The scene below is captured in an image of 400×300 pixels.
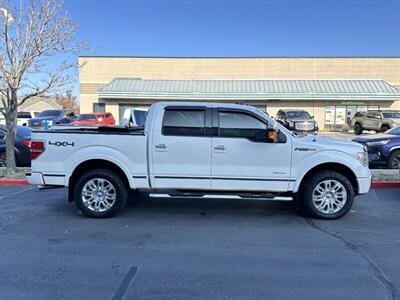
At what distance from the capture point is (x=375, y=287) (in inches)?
145

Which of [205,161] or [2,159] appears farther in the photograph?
[2,159]

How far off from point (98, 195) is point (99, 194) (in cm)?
2

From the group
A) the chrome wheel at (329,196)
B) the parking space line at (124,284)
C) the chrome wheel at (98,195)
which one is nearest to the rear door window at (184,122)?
the chrome wheel at (98,195)

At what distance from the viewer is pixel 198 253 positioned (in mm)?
4590

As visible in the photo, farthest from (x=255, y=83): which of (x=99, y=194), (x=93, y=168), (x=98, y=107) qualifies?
(x=99, y=194)

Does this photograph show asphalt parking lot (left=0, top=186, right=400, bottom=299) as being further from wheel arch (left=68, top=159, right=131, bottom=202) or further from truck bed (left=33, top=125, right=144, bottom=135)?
truck bed (left=33, top=125, right=144, bottom=135)

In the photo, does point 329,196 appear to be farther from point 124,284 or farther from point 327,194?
point 124,284

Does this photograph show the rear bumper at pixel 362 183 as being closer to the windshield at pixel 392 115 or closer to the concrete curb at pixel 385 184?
the concrete curb at pixel 385 184

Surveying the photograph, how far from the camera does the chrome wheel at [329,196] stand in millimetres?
5953

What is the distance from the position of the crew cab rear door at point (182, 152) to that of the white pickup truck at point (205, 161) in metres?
0.02

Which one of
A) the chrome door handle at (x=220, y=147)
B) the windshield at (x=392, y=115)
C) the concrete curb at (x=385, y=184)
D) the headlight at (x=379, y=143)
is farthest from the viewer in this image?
the windshield at (x=392, y=115)

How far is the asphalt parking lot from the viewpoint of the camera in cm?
363

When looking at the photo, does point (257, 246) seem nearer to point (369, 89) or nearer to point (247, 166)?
point (247, 166)

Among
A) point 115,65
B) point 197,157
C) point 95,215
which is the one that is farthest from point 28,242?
point 115,65
